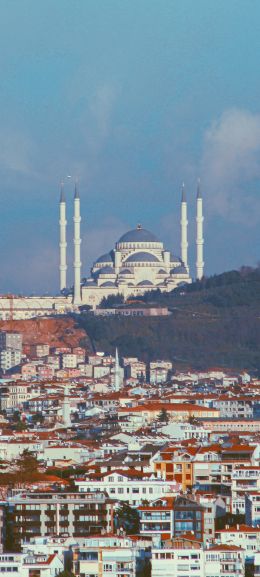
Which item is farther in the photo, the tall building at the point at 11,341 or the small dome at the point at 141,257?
the small dome at the point at 141,257

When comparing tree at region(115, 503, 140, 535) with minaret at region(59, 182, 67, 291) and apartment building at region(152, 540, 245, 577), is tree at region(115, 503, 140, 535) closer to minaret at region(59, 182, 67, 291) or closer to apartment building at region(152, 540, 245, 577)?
apartment building at region(152, 540, 245, 577)

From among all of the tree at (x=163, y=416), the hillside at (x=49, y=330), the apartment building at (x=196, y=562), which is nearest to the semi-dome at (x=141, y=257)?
the hillside at (x=49, y=330)

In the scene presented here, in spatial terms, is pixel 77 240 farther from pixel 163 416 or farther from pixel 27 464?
pixel 27 464

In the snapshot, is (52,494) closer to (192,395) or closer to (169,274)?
(192,395)

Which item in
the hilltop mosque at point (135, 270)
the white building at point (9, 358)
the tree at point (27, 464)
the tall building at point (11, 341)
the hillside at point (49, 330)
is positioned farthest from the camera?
the hilltop mosque at point (135, 270)

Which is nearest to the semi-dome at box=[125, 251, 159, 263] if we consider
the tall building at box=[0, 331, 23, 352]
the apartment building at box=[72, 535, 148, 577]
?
the tall building at box=[0, 331, 23, 352]

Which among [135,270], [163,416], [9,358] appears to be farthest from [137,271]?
[163,416]

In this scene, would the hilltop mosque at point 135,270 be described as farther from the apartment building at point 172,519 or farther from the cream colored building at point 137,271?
the apartment building at point 172,519
